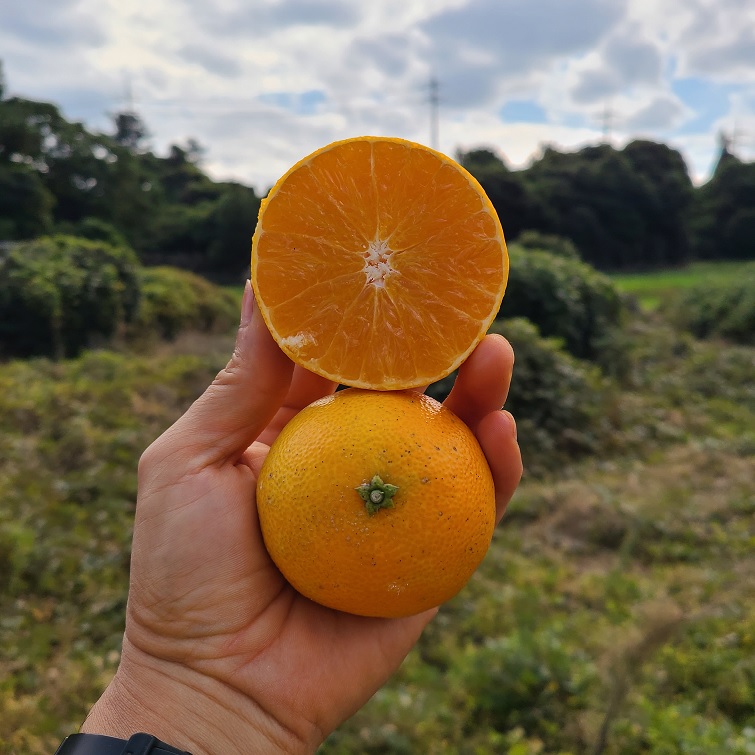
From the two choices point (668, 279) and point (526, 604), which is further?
point (668, 279)

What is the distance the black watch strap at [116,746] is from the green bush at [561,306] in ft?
32.9

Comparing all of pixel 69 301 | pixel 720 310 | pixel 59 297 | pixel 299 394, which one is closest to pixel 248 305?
pixel 299 394

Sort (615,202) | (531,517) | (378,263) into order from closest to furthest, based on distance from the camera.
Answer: (378,263) < (531,517) < (615,202)

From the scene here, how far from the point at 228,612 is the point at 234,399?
2.21ft

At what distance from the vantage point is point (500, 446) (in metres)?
→ 2.18

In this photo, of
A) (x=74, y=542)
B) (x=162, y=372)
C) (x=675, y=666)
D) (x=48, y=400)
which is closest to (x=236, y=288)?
(x=162, y=372)

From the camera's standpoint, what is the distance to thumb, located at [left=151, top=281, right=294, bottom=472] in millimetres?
2059

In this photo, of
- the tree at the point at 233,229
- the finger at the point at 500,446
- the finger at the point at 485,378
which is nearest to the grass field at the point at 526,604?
the finger at the point at 500,446

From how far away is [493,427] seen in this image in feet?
7.23

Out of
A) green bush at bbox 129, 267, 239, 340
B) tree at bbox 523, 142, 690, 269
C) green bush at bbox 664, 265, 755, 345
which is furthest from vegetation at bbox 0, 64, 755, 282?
green bush at bbox 664, 265, 755, 345

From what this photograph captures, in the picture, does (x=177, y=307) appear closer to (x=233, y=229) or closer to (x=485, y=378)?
(x=233, y=229)

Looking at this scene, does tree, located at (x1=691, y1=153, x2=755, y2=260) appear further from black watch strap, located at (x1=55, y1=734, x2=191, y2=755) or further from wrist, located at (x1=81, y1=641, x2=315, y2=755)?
black watch strap, located at (x1=55, y1=734, x2=191, y2=755)

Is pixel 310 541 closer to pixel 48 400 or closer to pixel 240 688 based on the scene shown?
pixel 240 688

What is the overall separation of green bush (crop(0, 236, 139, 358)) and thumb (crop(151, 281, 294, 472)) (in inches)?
436
